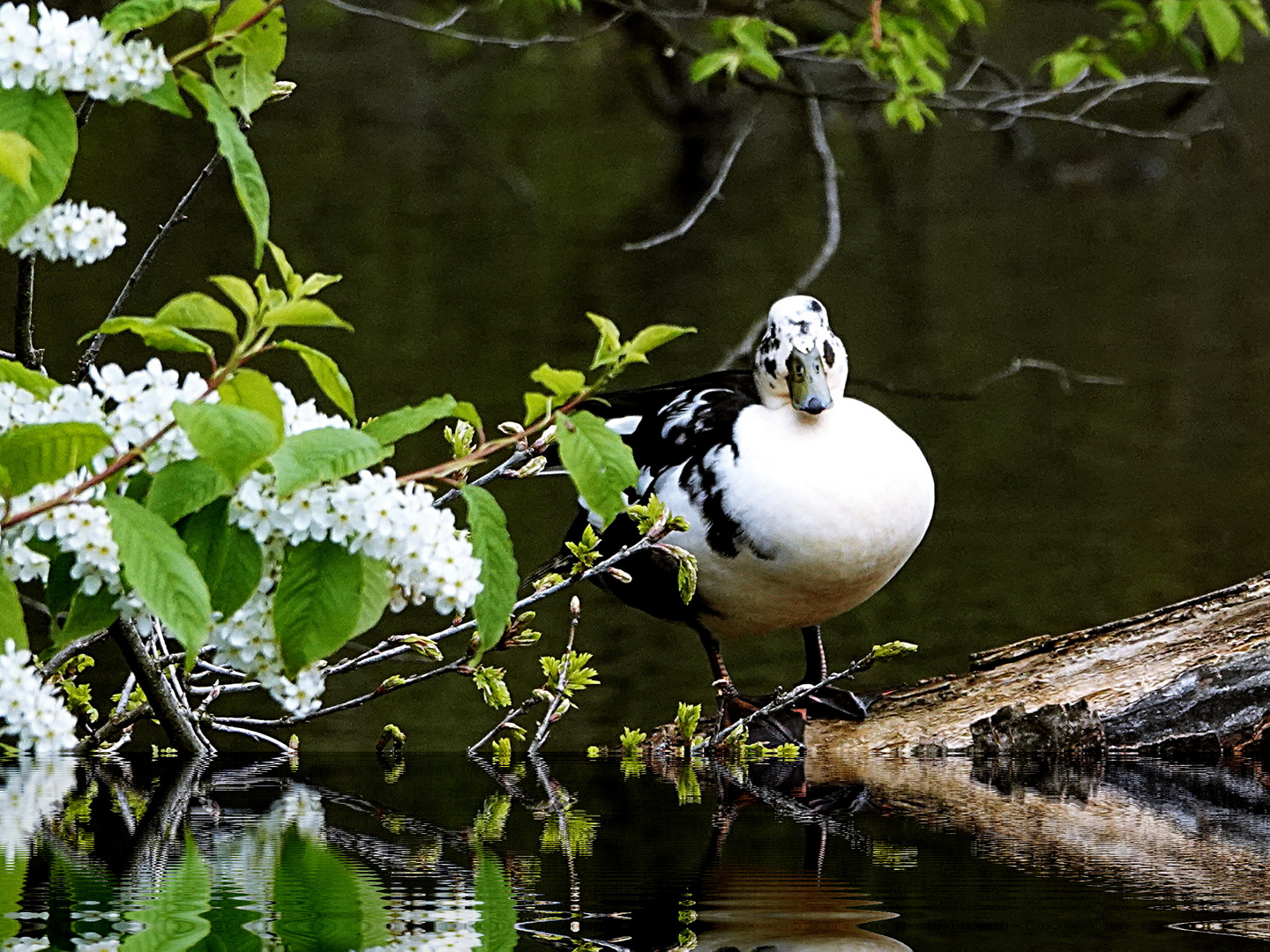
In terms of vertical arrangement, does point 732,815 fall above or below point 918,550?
below

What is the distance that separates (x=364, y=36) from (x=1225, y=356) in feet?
51.9

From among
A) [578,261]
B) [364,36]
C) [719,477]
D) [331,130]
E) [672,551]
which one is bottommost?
[672,551]

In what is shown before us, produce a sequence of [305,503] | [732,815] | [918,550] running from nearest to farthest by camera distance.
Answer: [305,503], [732,815], [918,550]

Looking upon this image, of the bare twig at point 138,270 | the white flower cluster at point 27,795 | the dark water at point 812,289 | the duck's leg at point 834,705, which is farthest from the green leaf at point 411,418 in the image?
the dark water at point 812,289

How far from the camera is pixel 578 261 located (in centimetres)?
1636

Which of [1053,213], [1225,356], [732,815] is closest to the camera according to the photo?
[732,815]

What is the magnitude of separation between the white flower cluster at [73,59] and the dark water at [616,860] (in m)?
0.84

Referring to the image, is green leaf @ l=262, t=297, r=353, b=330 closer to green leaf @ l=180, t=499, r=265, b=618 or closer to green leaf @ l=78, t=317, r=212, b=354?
green leaf @ l=78, t=317, r=212, b=354

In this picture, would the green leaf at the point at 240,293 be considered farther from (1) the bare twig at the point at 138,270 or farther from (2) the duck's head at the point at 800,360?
(2) the duck's head at the point at 800,360

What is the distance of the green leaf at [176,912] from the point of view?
1900 mm

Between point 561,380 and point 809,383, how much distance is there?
7.01 feet

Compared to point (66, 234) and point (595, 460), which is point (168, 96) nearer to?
point (66, 234)

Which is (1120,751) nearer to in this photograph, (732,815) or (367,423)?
(732,815)

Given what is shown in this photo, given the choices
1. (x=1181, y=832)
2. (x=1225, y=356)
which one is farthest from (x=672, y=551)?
(x=1225, y=356)
